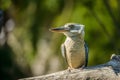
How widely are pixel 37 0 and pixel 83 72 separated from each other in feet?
30.3

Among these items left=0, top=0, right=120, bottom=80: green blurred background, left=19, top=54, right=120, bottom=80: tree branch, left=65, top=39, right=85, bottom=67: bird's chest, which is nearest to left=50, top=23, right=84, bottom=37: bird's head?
left=65, top=39, right=85, bottom=67: bird's chest

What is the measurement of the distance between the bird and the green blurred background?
6.67 meters

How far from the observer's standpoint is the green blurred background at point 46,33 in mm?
16250

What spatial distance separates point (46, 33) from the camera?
725 inches

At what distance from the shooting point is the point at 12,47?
1766 cm

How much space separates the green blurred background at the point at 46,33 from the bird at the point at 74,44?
6.67 m

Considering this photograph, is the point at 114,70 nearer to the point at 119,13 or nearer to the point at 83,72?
the point at 83,72

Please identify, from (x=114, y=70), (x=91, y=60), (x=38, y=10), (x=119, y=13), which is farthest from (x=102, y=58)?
(x=114, y=70)

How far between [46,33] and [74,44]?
9.96 meters

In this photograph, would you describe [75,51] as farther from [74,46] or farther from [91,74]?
[91,74]

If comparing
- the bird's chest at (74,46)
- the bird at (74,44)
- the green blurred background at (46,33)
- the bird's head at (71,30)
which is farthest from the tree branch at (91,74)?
the green blurred background at (46,33)

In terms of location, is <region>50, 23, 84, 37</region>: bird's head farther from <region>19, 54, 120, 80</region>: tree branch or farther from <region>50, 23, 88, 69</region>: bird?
<region>19, 54, 120, 80</region>: tree branch

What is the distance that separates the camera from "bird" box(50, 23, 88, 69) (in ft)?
27.7

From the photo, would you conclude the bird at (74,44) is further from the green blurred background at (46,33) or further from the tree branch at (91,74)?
the green blurred background at (46,33)
